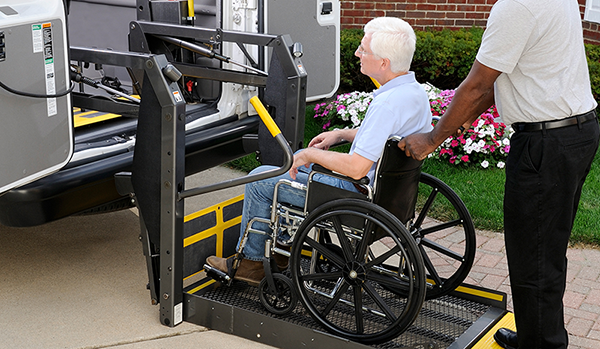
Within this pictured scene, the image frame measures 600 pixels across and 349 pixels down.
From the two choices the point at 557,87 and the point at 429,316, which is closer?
the point at 557,87

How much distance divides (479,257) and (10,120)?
274 cm

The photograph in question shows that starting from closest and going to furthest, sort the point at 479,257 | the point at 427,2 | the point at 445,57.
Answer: the point at 479,257 < the point at 445,57 < the point at 427,2

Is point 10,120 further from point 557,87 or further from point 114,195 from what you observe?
point 557,87

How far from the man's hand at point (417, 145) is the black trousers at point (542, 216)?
33cm

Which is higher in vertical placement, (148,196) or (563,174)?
(563,174)

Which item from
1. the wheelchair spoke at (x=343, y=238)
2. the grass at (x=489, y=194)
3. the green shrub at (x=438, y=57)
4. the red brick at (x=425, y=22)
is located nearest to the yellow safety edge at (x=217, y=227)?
the wheelchair spoke at (x=343, y=238)

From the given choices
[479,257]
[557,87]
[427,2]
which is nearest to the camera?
[557,87]

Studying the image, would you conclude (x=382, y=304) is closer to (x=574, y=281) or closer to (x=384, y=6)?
(x=574, y=281)

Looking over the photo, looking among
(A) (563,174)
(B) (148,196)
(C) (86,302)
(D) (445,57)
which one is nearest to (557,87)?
(A) (563,174)

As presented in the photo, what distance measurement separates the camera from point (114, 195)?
139 inches

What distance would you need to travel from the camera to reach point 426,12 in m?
7.81

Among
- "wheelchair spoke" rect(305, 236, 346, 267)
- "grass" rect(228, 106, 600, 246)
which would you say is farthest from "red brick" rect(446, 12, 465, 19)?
"wheelchair spoke" rect(305, 236, 346, 267)

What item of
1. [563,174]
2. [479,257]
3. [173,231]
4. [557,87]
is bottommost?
[479,257]

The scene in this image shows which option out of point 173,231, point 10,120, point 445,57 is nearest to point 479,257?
point 173,231
